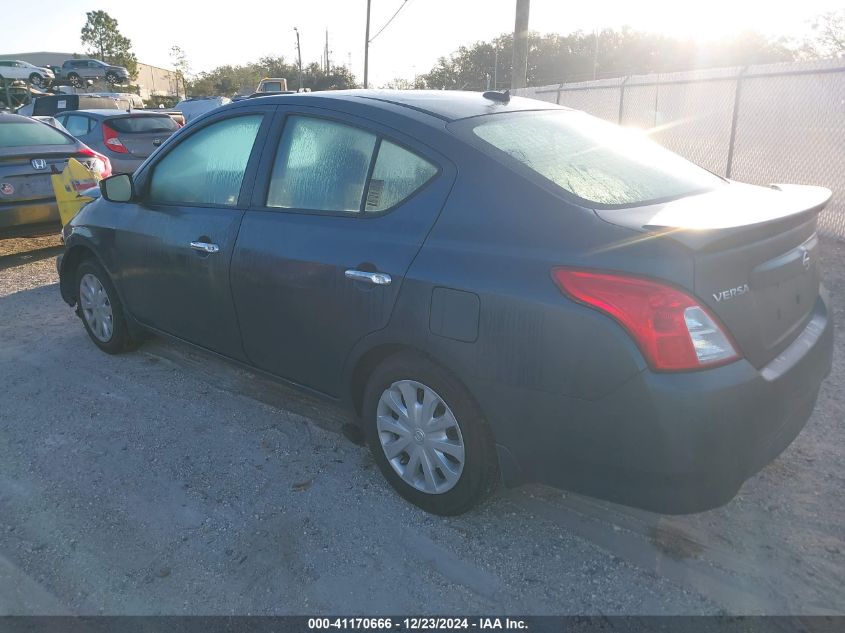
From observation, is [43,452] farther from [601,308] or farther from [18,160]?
[18,160]

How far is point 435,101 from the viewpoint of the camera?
3.07m

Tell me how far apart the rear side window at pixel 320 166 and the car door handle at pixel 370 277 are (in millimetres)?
306

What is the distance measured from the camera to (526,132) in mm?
2910

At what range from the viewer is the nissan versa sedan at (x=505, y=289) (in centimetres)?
A: 210

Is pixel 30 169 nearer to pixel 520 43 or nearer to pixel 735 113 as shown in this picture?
pixel 735 113

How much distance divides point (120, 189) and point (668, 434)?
340 cm

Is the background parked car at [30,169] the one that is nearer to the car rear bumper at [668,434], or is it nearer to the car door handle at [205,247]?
the car door handle at [205,247]

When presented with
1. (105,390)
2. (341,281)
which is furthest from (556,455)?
(105,390)

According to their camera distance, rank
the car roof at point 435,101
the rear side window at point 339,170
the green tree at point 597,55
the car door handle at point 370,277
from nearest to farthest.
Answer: the car door handle at point 370,277 < the rear side window at point 339,170 < the car roof at point 435,101 < the green tree at point 597,55

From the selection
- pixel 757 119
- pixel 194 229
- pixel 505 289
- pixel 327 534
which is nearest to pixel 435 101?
pixel 505 289

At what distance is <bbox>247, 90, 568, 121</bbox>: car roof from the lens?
9.58ft

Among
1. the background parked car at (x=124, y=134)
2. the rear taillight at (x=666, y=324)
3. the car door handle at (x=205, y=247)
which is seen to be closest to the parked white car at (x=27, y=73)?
the background parked car at (x=124, y=134)

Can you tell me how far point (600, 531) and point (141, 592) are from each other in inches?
70.4
